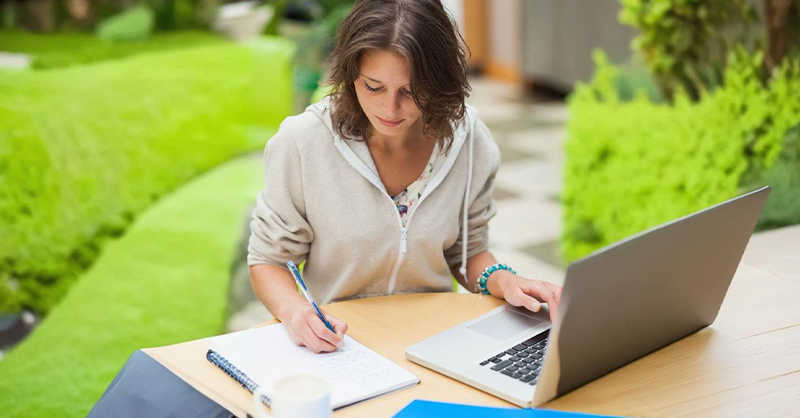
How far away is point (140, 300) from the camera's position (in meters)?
2.78

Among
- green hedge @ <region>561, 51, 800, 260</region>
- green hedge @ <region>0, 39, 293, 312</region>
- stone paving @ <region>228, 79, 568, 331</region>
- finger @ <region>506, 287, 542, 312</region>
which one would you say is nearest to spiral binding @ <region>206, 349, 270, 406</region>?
finger @ <region>506, 287, 542, 312</region>

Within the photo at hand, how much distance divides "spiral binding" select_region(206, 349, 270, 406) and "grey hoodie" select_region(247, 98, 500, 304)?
332 mm

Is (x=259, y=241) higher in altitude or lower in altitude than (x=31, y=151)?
higher

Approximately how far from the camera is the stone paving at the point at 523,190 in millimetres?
3359

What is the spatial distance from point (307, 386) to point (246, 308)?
2033mm

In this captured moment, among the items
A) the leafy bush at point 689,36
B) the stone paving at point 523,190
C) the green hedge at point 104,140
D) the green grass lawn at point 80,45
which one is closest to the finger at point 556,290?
the stone paving at point 523,190

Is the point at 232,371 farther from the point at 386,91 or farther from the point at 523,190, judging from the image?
the point at 523,190

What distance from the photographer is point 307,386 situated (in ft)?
3.18

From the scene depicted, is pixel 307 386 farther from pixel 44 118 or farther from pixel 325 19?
pixel 325 19

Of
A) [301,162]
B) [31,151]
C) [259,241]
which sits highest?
[301,162]

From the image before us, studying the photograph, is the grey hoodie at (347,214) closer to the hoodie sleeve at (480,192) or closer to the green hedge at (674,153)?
the hoodie sleeve at (480,192)

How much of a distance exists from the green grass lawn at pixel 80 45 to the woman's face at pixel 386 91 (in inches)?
74.5

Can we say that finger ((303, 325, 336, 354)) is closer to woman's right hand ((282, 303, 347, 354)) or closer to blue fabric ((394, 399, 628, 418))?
woman's right hand ((282, 303, 347, 354))

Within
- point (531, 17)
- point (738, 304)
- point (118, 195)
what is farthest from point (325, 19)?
point (531, 17)
